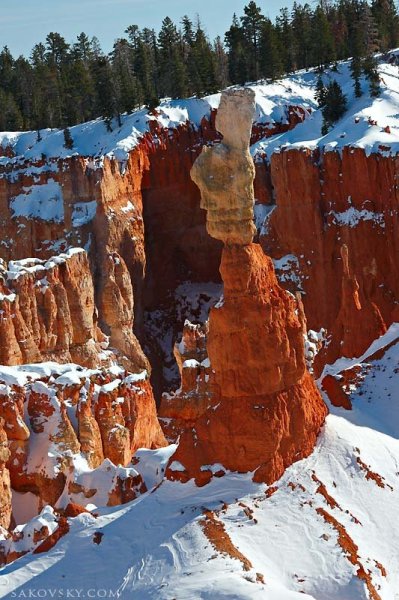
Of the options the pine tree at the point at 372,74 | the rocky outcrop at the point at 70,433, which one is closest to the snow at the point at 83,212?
the pine tree at the point at 372,74

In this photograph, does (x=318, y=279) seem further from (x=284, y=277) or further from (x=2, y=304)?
(x=2, y=304)

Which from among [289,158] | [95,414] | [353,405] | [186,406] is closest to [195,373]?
[186,406]

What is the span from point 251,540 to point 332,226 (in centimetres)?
3138

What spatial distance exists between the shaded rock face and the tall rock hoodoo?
22.0 meters

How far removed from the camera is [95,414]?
1436 inches

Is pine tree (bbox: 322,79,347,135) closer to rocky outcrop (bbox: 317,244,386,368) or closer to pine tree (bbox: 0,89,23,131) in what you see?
rocky outcrop (bbox: 317,244,386,368)

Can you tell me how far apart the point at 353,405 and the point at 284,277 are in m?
21.6


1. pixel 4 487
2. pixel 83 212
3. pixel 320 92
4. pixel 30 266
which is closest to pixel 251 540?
pixel 4 487

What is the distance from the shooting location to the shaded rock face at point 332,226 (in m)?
52.4

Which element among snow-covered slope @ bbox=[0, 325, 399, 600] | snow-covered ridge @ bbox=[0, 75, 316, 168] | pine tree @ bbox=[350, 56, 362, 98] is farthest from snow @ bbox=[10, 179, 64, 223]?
snow-covered slope @ bbox=[0, 325, 399, 600]

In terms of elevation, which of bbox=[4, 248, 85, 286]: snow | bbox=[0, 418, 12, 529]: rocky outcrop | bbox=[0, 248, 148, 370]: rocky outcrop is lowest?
bbox=[0, 418, 12, 529]: rocky outcrop

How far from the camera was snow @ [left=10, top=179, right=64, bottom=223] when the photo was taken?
60125 mm

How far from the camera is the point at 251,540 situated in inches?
984

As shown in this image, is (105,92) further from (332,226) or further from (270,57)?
(332,226)
